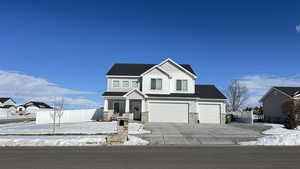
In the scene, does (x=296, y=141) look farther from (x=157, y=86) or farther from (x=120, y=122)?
(x=157, y=86)

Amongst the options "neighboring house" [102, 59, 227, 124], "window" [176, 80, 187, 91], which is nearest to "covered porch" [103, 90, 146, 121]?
"neighboring house" [102, 59, 227, 124]

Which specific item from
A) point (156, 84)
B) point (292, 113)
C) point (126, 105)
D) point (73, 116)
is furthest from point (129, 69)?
point (292, 113)

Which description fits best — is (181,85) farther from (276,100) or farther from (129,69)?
Answer: (276,100)

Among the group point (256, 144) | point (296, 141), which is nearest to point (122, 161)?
point (256, 144)

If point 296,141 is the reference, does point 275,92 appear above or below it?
above

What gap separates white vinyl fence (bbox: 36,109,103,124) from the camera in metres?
30.1

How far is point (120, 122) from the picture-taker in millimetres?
15180

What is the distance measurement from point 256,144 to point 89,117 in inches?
950

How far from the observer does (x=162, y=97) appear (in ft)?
96.4

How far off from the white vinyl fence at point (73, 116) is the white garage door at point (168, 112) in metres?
8.55

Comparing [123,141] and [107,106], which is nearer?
[123,141]

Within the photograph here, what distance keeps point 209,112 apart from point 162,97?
6.93 m

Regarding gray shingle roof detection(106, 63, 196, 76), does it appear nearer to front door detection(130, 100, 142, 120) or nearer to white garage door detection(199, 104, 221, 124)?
front door detection(130, 100, 142, 120)

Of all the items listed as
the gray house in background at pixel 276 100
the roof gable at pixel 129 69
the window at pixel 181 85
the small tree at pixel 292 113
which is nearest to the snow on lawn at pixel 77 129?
the window at pixel 181 85
